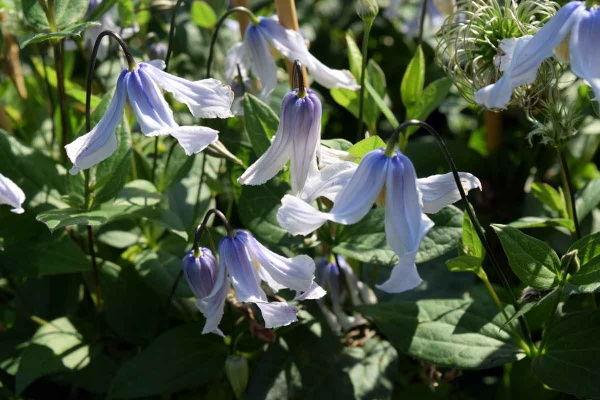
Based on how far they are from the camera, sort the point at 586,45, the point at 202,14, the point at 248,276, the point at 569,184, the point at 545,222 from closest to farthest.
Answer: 1. the point at 586,45
2. the point at 248,276
3. the point at 569,184
4. the point at 545,222
5. the point at 202,14

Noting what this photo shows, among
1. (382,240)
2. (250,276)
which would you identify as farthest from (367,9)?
(250,276)

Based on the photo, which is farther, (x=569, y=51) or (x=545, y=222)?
(x=545, y=222)

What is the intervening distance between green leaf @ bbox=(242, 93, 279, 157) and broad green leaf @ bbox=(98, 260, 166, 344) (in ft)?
1.28

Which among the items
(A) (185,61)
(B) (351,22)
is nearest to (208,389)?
(A) (185,61)

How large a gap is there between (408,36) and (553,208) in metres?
0.83

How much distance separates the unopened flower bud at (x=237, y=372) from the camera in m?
1.29

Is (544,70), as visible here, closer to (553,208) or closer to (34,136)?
(553,208)

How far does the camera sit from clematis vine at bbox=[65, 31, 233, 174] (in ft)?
3.42

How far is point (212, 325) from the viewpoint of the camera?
112cm

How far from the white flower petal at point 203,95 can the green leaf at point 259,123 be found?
0.59 ft

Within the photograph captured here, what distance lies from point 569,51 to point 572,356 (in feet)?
1.59

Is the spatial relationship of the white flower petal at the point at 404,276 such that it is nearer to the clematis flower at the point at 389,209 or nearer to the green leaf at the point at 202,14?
the clematis flower at the point at 389,209

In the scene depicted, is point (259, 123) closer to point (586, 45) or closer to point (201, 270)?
point (201, 270)

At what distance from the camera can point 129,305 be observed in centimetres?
145
